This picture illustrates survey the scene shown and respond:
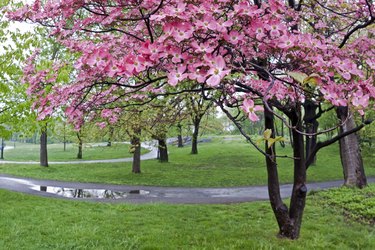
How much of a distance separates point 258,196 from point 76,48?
1098 centimetres

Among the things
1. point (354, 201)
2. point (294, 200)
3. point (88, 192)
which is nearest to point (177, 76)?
point (294, 200)

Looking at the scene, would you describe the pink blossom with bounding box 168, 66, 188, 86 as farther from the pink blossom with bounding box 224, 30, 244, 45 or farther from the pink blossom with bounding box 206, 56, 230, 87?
the pink blossom with bounding box 224, 30, 244, 45

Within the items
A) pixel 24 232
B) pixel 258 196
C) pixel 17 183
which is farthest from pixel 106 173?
pixel 24 232

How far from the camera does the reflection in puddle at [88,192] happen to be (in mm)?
13441

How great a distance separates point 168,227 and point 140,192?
7767 mm

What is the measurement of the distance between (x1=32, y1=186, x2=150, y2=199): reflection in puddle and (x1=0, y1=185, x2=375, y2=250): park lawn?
2879mm

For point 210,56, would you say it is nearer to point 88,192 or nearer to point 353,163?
point 353,163

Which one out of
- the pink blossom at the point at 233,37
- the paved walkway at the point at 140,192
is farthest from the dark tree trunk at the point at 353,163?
the pink blossom at the point at 233,37

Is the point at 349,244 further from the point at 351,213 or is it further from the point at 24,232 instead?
the point at 24,232

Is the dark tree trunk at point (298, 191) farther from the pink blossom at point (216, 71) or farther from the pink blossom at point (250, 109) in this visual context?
the pink blossom at point (216, 71)

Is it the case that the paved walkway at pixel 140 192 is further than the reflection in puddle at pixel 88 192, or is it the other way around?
the reflection in puddle at pixel 88 192

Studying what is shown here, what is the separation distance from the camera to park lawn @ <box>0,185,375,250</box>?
5.70 metres

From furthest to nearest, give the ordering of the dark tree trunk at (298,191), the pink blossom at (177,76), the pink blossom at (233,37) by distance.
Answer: the dark tree trunk at (298,191), the pink blossom at (233,37), the pink blossom at (177,76)

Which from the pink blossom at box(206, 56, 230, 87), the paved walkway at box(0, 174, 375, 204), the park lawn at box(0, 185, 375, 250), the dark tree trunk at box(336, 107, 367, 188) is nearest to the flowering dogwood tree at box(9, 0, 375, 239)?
the pink blossom at box(206, 56, 230, 87)
